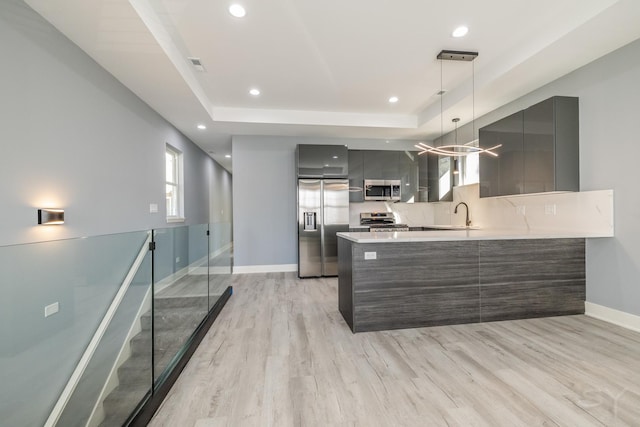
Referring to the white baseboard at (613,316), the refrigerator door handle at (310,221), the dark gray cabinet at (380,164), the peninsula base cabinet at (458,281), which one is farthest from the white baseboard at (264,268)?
the white baseboard at (613,316)

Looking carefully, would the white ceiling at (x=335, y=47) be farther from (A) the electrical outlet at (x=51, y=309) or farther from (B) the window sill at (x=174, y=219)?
(A) the electrical outlet at (x=51, y=309)

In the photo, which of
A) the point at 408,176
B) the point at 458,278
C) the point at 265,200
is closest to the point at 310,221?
the point at 265,200

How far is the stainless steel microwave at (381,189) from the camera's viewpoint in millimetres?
5441

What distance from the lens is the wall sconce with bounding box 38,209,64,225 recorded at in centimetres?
216

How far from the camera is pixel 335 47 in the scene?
2973 mm

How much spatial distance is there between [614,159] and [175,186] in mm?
6399

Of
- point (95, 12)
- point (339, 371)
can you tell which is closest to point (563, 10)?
point (339, 371)

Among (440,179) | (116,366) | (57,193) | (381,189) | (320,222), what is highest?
(440,179)

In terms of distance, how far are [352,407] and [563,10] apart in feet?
11.8

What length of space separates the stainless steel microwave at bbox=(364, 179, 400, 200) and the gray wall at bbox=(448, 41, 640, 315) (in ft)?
9.27

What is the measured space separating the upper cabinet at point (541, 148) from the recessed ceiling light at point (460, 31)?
4.16ft

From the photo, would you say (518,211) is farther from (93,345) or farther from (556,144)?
(93,345)

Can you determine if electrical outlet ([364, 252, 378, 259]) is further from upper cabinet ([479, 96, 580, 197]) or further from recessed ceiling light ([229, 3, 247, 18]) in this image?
recessed ceiling light ([229, 3, 247, 18])

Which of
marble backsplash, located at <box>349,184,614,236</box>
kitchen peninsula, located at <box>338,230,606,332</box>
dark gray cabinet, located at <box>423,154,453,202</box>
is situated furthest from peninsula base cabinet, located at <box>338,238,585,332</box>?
dark gray cabinet, located at <box>423,154,453,202</box>
